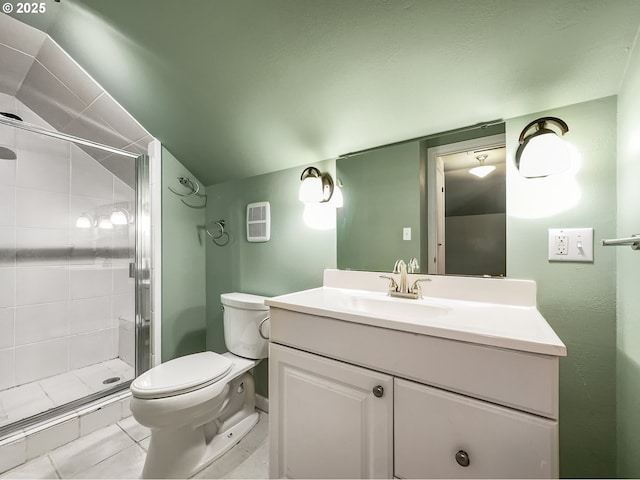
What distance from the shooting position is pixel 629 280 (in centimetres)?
78

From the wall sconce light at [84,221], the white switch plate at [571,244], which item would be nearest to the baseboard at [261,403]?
the white switch plate at [571,244]

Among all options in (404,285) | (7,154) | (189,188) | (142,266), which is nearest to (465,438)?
(404,285)

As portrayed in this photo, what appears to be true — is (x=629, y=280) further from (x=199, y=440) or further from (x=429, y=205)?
(x=199, y=440)

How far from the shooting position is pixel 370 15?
86cm

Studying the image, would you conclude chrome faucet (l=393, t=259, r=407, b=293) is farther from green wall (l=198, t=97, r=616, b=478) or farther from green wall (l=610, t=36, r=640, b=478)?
green wall (l=610, t=36, r=640, b=478)

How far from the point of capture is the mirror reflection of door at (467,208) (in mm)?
1100

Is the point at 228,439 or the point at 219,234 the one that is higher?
the point at 219,234

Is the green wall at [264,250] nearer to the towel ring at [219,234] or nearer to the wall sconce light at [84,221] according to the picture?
the towel ring at [219,234]

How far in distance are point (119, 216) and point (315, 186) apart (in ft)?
5.46

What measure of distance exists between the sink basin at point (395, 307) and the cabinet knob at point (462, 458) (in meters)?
0.41

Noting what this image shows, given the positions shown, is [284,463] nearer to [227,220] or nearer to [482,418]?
[482,418]

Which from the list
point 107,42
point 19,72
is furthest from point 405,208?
point 19,72

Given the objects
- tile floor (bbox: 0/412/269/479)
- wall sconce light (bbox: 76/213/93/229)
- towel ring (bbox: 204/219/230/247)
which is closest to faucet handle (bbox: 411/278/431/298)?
tile floor (bbox: 0/412/269/479)

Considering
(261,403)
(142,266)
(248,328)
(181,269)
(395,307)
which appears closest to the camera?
(395,307)
